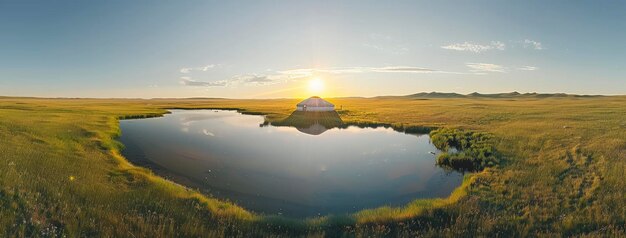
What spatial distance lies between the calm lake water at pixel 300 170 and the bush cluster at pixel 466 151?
1.07 m

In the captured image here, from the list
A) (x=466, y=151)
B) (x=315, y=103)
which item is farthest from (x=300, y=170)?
(x=315, y=103)

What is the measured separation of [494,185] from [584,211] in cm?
407

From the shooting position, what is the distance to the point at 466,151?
25.3 m

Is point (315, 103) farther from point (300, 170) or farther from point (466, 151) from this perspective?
point (300, 170)

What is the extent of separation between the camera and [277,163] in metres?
23.6

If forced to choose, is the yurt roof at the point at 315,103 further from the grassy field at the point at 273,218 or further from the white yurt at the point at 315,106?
the grassy field at the point at 273,218

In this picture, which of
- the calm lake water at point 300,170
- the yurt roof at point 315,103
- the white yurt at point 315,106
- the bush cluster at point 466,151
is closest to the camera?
the calm lake water at point 300,170

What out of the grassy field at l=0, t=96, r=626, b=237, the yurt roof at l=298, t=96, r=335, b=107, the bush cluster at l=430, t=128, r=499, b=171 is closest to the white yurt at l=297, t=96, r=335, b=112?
the yurt roof at l=298, t=96, r=335, b=107

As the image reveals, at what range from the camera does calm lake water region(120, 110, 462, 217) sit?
15.9m

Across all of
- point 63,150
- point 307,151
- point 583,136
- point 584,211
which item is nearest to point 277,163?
point 307,151

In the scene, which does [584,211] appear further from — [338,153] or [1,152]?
[1,152]

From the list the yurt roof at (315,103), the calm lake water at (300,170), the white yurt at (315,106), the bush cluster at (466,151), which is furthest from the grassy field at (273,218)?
the yurt roof at (315,103)

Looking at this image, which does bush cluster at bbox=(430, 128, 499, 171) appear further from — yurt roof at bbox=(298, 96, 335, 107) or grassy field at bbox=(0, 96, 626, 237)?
yurt roof at bbox=(298, 96, 335, 107)

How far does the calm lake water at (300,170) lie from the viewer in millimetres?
15930
